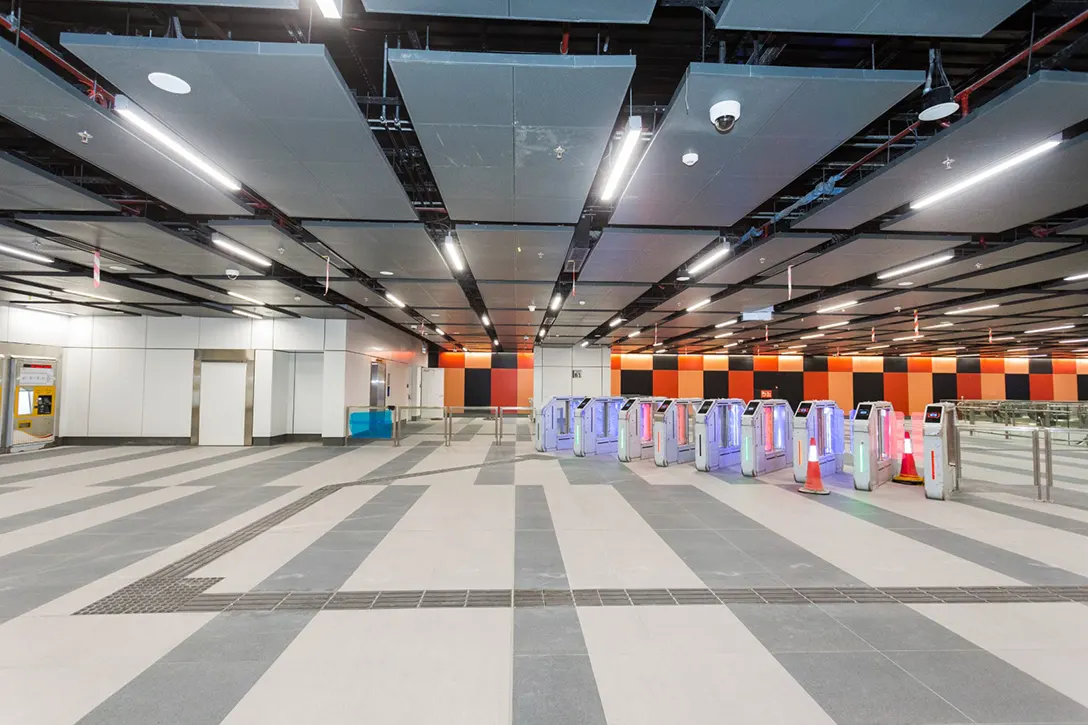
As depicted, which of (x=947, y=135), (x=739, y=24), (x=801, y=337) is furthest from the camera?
(x=801, y=337)

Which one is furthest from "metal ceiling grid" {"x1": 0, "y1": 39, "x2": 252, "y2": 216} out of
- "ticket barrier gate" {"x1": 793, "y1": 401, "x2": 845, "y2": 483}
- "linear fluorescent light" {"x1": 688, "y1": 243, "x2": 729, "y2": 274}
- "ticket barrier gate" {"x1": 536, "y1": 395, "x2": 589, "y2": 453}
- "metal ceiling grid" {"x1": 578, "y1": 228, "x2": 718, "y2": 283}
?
"ticket barrier gate" {"x1": 793, "y1": 401, "x2": 845, "y2": 483}

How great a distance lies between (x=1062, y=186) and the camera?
4.81 meters

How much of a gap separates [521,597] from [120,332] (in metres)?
13.5

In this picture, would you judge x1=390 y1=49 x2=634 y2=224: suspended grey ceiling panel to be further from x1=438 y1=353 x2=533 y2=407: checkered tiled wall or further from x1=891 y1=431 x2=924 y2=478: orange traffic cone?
x1=438 y1=353 x2=533 y2=407: checkered tiled wall

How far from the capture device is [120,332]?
11609 millimetres

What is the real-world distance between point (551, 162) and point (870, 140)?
10.0 feet

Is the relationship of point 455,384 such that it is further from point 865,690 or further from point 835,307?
point 865,690

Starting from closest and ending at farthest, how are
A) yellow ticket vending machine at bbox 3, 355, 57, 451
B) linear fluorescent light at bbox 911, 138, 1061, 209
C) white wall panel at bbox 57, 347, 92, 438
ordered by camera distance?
1. linear fluorescent light at bbox 911, 138, 1061, 209
2. yellow ticket vending machine at bbox 3, 355, 57, 451
3. white wall panel at bbox 57, 347, 92, 438

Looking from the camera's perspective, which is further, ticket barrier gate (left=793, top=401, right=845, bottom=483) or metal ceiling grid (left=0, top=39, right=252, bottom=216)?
ticket barrier gate (left=793, top=401, right=845, bottom=483)

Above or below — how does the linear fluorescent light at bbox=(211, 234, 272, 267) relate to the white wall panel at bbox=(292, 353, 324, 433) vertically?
above

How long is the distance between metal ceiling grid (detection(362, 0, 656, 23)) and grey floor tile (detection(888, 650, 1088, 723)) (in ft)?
12.8

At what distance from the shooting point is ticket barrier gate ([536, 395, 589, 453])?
1120cm

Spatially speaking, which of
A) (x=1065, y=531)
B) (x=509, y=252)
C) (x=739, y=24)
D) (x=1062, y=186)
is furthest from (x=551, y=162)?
(x=1065, y=531)

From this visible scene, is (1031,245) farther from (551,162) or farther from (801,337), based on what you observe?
(801,337)
